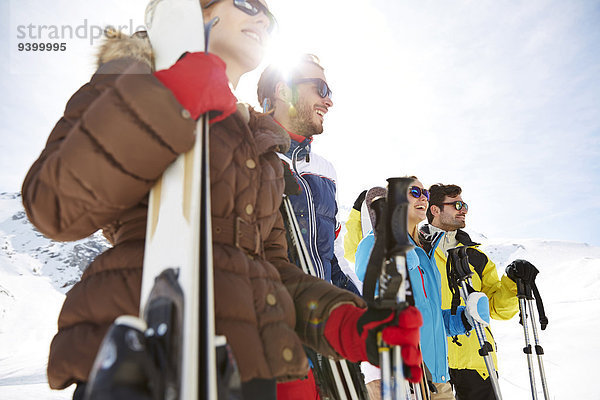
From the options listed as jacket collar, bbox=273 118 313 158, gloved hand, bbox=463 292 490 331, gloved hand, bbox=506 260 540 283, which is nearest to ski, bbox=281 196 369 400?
jacket collar, bbox=273 118 313 158

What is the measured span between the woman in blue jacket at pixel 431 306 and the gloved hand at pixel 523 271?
54 centimetres

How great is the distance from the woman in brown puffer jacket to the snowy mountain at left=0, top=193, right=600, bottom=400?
4.67ft

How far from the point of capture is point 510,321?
1708 centimetres

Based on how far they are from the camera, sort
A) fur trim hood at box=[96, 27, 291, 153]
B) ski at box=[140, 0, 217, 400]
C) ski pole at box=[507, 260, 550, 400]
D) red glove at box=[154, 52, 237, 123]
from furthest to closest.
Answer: ski pole at box=[507, 260, 550, 400]
fur trim hood at box=[96, 27, 291, 153]
red glove at box=[154, 52, 237, 123]
ski at box=[140, 0, 217, 400]

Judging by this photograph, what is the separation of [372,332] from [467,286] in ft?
12.9

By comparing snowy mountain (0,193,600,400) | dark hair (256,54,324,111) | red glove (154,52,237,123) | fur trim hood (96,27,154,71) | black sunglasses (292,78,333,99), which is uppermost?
dark hair (256,54,324,111)

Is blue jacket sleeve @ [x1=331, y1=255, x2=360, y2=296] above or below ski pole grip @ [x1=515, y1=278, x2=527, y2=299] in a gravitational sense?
above

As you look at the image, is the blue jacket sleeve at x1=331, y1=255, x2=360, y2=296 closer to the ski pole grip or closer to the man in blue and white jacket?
the man in blue and white jacket

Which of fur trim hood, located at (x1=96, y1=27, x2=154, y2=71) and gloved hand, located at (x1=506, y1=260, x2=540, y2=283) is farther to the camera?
gloved hand, located at (x1=506, y1=260, x2=540, y2=283)

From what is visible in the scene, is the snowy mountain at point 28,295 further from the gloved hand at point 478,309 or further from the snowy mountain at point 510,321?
the gloved hand at point 478,309

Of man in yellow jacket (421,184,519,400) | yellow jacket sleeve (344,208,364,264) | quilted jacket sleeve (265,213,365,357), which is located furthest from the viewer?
man in yellow jacket (421,184,519,400)

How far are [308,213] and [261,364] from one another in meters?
1.62

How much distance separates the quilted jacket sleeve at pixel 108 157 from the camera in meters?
0.85

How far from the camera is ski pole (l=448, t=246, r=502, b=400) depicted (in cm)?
417
